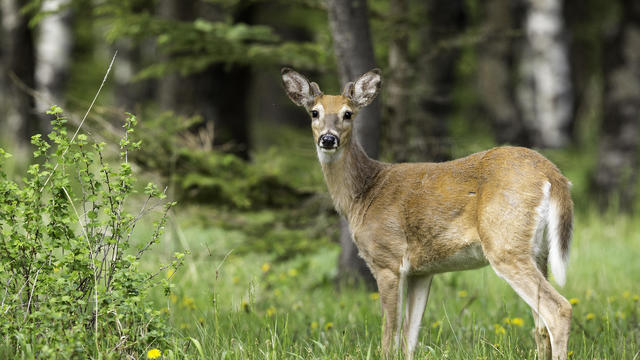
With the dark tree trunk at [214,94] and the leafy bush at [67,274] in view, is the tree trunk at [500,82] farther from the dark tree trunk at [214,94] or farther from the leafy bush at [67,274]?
the leafy bush at [67,274]

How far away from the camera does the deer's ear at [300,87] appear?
5172mm

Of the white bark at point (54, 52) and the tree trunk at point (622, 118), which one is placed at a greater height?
the white bark at point (54, 52)

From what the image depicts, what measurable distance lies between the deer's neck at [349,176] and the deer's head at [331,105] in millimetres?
57

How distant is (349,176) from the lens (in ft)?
16.7

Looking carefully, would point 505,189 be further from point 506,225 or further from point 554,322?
point 554,322

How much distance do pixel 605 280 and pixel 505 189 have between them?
9.67 ft

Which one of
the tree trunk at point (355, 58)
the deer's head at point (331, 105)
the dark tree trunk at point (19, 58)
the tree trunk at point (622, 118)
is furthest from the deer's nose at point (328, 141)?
the dark tree trunk at point (19, 58)

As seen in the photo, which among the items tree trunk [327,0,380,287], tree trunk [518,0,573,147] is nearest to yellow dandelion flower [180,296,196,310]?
tree trunk [327,0,380,287]

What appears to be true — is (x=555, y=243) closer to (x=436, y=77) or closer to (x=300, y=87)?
(x=300, y=87)

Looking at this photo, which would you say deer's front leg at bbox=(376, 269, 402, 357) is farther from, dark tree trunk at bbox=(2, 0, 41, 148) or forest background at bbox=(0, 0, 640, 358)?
dark tree trunk at bbox=(2, 0, 41, 148)

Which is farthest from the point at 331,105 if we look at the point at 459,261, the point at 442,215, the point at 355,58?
the point at 355,58

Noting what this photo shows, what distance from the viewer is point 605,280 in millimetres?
6664

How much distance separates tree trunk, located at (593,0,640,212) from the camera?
10734 millimetres

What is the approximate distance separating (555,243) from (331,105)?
65.8 inches
